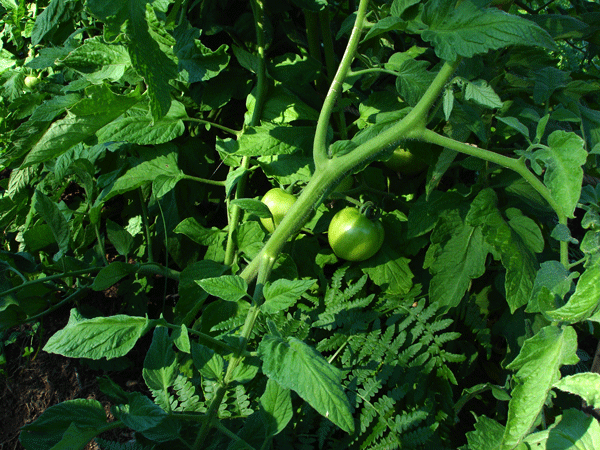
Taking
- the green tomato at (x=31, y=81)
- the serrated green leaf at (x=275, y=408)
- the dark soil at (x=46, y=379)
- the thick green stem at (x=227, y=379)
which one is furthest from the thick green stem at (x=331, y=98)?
the green tomato at (x=31, y=81)

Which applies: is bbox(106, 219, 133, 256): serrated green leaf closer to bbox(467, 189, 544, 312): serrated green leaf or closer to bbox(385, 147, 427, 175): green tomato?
bbox(385, 147, 427, 175): green tomato

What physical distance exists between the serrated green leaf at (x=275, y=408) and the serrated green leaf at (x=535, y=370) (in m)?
0.33

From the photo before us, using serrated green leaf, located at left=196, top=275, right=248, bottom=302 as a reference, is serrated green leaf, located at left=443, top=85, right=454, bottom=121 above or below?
above

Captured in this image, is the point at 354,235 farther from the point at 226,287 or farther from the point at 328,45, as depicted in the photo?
the point at 328,45

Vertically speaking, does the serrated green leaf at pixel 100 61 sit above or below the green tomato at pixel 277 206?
above

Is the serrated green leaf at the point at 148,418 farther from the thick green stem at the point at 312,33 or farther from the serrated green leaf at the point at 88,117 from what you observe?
the thick green stem at the point at 312,33

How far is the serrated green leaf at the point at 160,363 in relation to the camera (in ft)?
2.33

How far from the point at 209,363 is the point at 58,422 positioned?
243 mm

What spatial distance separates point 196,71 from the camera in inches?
40.8

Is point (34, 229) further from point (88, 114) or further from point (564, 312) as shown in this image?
point (564, 312)

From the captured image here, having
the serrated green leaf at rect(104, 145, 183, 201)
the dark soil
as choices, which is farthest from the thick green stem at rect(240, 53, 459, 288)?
the dark soil

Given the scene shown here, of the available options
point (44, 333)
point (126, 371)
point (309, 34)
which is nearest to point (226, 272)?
point (126, 371)

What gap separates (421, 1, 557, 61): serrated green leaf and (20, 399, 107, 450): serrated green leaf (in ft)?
2.66

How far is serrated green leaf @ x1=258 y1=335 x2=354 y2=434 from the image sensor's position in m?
0.55
